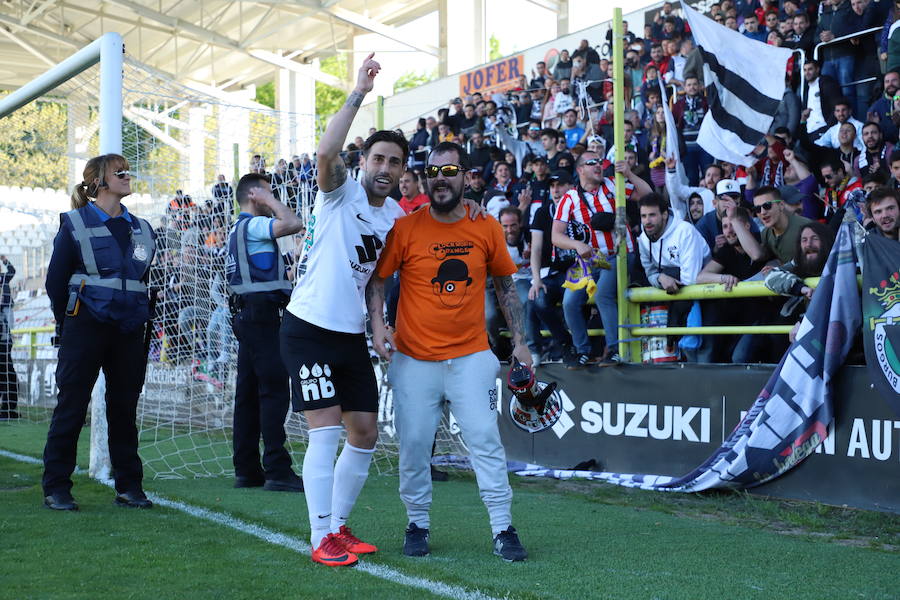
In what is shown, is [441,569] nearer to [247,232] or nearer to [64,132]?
[247,232]

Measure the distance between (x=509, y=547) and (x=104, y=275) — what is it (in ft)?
10.4

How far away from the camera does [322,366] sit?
487 centimetres

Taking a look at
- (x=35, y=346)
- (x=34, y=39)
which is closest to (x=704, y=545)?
(x=35, y=346)

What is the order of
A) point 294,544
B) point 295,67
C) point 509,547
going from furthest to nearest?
1. point 295,67
2. point 294,544
3. point 509,547

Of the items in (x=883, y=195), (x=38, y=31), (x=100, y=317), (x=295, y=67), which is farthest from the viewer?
(x=295, y=67)

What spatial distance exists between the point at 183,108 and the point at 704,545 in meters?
6.52

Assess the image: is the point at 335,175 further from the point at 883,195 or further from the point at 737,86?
the point at 737,86

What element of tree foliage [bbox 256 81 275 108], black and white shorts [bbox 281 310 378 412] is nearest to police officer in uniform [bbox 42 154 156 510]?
black and white shorts [bbox 281 310 378 412]

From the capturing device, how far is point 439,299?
16.5 ft

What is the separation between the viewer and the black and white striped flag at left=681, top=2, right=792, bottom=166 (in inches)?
348

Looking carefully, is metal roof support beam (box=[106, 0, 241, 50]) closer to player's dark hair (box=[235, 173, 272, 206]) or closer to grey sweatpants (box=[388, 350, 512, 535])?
player's dark hair (box=[235, 173, 272, 206])

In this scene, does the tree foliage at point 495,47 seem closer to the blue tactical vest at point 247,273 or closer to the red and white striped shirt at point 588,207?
the red and white striped shirt at point 588,207

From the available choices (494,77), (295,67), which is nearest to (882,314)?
(494,77)

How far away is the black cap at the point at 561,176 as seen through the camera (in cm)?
1059
